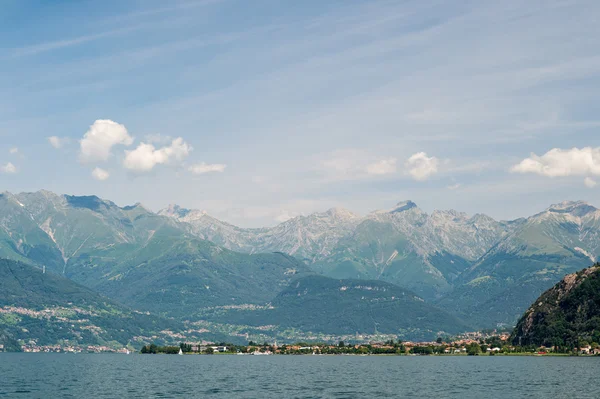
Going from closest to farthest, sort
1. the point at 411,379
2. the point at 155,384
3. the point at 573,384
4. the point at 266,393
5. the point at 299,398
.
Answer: the point at 299,398 < the point at 266,393 < the point at 573,384 < the point at 155,384 < the point at 411,379

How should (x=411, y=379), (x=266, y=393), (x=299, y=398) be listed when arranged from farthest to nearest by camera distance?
(x=411, y=379) < (x=266, y=393) < (x=299, y=398)

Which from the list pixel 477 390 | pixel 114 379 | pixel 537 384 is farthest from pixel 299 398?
pixel 114 379

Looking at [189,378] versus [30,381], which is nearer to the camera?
[30,381]

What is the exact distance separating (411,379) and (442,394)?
44.3 meters

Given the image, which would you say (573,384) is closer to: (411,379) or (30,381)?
(411,379)

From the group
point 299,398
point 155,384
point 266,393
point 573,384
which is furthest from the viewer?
point 155,384

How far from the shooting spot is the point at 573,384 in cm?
16425

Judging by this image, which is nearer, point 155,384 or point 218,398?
point 218,398

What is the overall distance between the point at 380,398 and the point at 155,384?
200 ft

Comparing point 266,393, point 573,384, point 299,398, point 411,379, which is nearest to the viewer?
point 299,398

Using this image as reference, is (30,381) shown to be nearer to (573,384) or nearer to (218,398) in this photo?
(218,398)

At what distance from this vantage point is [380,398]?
14300cm

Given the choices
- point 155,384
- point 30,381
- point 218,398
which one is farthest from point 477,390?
point 30,381

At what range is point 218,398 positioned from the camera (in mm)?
143500
